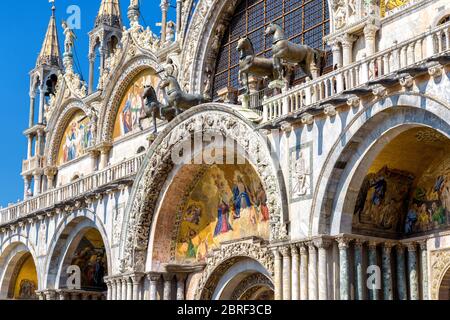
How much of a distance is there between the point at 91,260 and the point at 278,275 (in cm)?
1020

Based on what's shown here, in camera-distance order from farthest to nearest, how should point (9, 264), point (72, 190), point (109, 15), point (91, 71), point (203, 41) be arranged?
point (109, 15) < point (91, 71) < point (9, 264) < point (72, 190) < point (203, 41)

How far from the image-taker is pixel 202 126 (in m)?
19.4

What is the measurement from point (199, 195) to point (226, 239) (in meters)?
1.41

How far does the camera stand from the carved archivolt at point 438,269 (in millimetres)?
15305

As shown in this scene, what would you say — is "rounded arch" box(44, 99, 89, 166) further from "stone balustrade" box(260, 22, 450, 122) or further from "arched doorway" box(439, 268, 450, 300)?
"arched doorway" box(439, 268, 450, 300)

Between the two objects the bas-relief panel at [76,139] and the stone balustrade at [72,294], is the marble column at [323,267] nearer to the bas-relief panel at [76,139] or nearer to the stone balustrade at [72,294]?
the stone balustrade at [72,294]

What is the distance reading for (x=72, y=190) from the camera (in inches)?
978

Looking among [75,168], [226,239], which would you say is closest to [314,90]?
[226,239]

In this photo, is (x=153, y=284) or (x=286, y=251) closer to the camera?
(x=286, y=251)

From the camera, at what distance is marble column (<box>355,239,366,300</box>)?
15.5 m

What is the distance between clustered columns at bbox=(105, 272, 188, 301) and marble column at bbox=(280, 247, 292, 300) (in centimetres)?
519

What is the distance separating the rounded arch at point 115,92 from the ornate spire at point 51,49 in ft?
19.8

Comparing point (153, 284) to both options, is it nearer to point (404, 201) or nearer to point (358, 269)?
point (358, 269)

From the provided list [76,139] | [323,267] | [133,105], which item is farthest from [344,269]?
[76,139]
